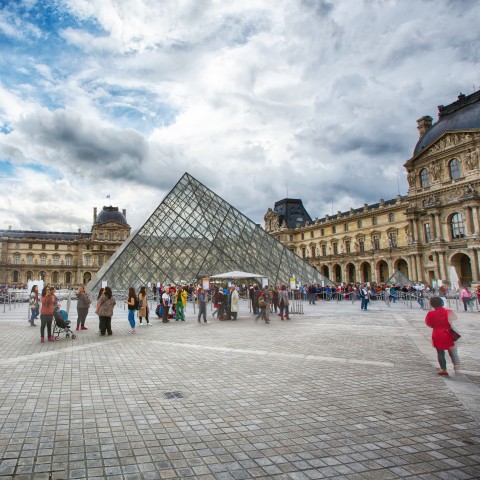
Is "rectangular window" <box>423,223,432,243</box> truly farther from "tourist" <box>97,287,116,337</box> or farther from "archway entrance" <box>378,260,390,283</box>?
"tourist" <box>97,287,116,337</box>

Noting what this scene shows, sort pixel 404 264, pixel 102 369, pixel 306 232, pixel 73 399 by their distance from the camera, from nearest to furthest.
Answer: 1. pixel 73 399
2. pixel 102 369
3. pixel 404 264
4. pixel 306 232

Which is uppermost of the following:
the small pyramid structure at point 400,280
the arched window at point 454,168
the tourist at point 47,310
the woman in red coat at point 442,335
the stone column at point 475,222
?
the arched window at point 454,168

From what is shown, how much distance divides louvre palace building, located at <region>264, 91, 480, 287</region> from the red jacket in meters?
19.5

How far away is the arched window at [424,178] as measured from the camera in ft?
129

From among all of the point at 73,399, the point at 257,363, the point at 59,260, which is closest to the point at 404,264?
the point at 257,363

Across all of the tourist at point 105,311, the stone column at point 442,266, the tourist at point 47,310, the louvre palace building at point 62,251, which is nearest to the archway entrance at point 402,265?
the stone column at point 442,266

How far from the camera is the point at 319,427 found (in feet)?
11.0

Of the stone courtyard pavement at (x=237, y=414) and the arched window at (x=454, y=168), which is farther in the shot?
the arched window at (x=454, y=168)

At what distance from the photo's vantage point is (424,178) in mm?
39719

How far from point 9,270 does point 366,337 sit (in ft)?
249

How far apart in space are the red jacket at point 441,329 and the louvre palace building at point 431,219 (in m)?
19.5

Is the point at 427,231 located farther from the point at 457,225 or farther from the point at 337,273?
the point at 337,273

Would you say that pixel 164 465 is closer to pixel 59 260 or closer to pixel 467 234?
pixel 467 234

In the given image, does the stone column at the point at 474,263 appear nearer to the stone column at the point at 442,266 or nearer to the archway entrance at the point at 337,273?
the stone column at the point at 442,266
